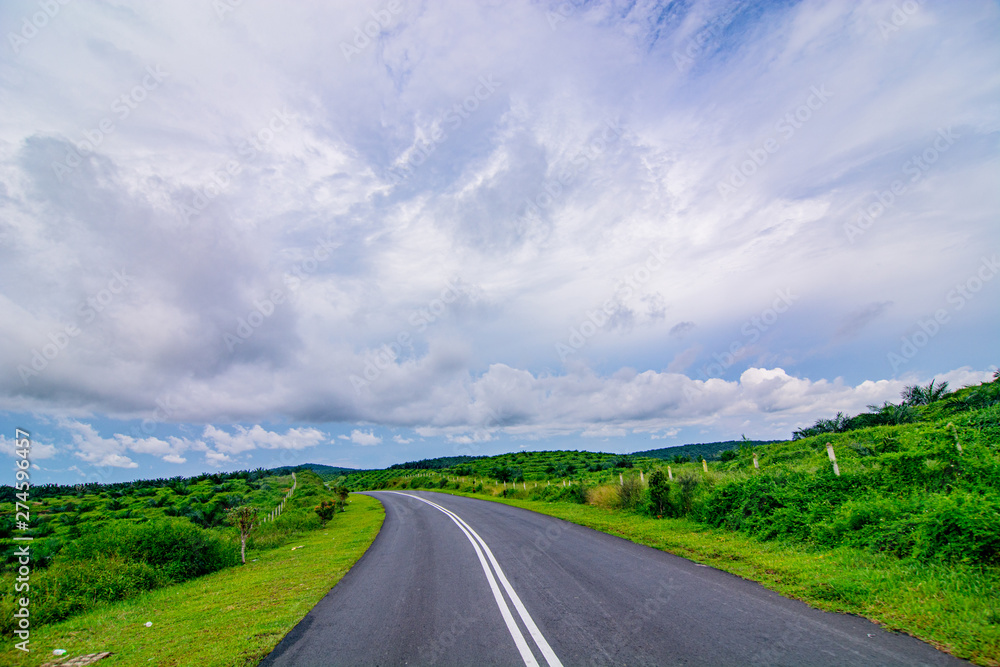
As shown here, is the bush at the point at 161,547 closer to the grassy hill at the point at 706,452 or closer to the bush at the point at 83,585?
the bush at the point at 83,585

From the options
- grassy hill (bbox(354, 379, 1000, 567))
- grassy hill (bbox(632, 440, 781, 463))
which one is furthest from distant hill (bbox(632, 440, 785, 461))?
grassy hill (bbox(354, 379, 1000, 567))

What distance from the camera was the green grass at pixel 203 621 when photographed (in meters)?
6.20

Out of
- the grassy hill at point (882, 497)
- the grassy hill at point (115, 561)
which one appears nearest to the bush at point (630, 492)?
the grassy hill at point (882, 497)

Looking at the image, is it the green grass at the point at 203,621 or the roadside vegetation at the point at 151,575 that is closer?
the green grass at the point at 203,621

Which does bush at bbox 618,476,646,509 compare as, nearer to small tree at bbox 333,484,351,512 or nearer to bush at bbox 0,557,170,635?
bush at bbox 0,557,170,635

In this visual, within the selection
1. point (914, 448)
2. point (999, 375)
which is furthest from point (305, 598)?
point (999, 375)

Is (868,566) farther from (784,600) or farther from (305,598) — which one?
(305,598)

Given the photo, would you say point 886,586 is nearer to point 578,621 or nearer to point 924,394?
point 578,621

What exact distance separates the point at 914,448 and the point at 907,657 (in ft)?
27.8

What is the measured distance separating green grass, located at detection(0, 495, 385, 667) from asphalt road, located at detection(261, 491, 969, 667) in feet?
1.85

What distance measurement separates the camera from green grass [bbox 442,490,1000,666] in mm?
4801

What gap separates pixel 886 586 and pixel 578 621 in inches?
179

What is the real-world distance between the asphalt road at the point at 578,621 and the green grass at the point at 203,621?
0.56 m

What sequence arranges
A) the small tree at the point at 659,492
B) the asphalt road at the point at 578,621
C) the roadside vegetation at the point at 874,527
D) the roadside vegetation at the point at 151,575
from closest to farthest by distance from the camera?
the asphalt road at the point at 578,621, the roadside vegetation at the point at 874,527, the roadside vegetation at the point at 151,575, the small tree at the point at 659,492
